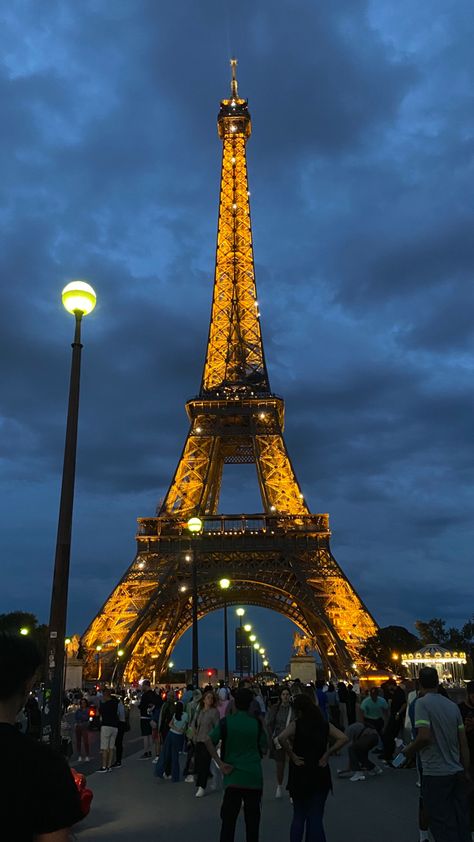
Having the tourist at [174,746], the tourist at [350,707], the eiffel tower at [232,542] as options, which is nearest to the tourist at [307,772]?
the tourist at [174,746]

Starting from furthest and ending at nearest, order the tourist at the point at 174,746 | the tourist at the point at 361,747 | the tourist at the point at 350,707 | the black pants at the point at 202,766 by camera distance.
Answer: the tourist at the point at 350,707
the tourist at the point at 174,746
the tourist at the point at 361,747
the black pants at the point at 202,766

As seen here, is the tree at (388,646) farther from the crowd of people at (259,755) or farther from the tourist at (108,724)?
the tourist at (108,724)

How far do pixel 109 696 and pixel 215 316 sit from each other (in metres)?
49.9

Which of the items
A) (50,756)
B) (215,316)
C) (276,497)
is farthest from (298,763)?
(215,316)

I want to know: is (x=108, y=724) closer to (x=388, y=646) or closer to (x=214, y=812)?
(x=214, y=812)

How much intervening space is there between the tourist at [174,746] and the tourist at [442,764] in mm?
9536

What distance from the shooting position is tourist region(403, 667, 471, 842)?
583 cm

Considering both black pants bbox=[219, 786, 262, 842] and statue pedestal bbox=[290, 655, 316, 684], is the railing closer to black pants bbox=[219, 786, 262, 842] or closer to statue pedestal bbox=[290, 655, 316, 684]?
statue pedestal bbox=[290, 655, 316, 684]

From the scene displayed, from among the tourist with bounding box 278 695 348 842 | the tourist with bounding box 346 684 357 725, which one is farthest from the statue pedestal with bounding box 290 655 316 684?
the tourist with bounding box 278 695 348 842

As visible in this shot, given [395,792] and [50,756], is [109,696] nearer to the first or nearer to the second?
[395,792]

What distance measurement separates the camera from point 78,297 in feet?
37.7

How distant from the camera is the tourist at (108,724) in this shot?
51.4ft

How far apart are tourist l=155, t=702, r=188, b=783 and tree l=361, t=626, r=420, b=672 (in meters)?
33.0

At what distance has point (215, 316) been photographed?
2478 inches
